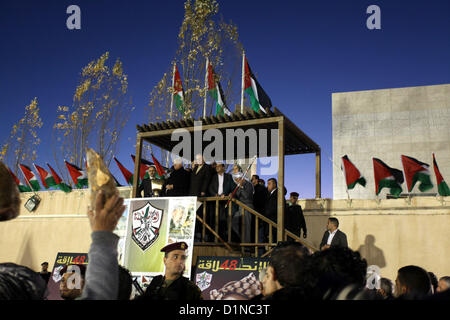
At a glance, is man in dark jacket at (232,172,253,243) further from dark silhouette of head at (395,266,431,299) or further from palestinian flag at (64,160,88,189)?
palestinian flag at (64,160,88,189)

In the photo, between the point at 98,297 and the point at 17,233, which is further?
the point at 17,233

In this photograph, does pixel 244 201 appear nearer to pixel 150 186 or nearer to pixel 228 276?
pixel 228 276

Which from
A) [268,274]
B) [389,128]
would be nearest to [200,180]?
[268,274]

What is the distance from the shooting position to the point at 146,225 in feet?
26.9

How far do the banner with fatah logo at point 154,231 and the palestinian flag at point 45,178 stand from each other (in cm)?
588

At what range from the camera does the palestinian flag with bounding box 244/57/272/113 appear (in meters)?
10.0

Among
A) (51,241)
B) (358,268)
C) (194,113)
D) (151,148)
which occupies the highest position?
(194,113)

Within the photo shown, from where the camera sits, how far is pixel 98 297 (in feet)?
4.46

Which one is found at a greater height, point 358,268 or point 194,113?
point 194,113

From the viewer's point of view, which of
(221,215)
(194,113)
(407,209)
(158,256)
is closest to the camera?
(158,256)

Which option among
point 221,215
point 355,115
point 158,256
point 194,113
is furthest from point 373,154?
point 158,256
